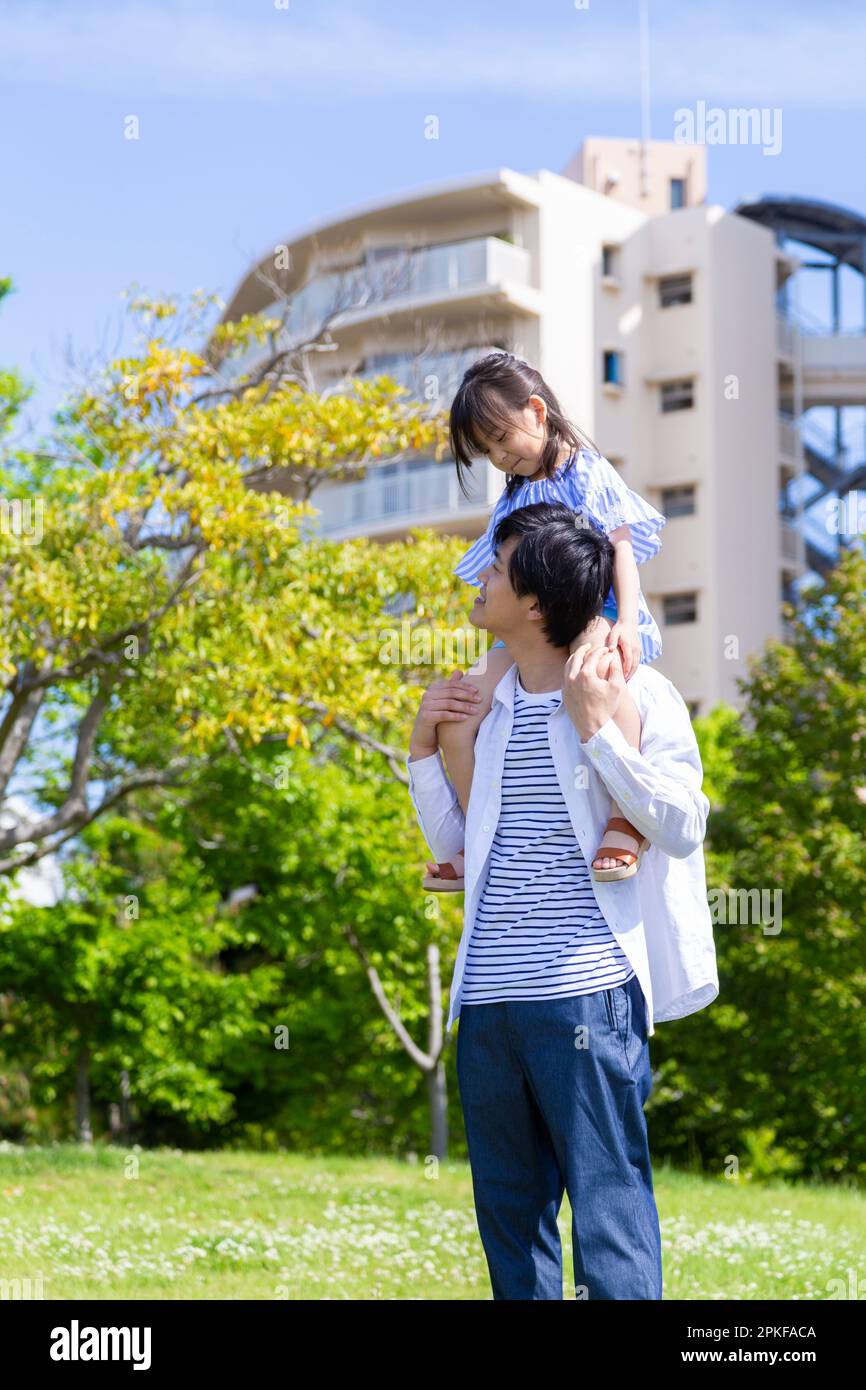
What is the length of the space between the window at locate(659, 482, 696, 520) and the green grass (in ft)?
76.8

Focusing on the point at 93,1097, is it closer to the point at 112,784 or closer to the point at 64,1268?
the point at 112,784

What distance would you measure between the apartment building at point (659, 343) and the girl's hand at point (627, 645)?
88.1ft

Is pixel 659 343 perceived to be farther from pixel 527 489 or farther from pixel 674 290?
pixel 527 489

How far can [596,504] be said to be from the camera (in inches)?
140

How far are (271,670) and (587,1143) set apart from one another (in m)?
6.89

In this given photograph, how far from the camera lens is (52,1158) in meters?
11.2

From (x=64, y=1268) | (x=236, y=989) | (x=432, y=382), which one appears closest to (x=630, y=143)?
(x=236, y=989)

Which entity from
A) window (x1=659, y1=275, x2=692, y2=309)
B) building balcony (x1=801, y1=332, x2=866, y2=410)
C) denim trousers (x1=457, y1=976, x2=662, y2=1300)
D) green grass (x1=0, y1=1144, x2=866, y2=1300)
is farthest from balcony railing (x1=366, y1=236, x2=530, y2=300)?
denim trousers (x1=457, y1=976, x2=662, y2=1300)

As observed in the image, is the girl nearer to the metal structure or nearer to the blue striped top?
the blue striped top

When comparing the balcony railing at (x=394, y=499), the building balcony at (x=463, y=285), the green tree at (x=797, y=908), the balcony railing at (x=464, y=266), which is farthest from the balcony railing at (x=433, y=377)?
the balcony railing at (x=464, y=266)

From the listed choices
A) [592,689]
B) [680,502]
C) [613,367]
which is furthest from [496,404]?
[613,367]

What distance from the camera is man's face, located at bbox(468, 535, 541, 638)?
10.4ft

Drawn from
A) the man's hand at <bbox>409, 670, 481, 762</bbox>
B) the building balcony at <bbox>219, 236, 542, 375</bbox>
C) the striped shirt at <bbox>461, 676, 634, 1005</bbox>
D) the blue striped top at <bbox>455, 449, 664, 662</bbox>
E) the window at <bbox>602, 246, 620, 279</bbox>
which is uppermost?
the window at <bbox>602, 246, 620, 279</bbox>

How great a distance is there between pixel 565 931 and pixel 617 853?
0.18m
